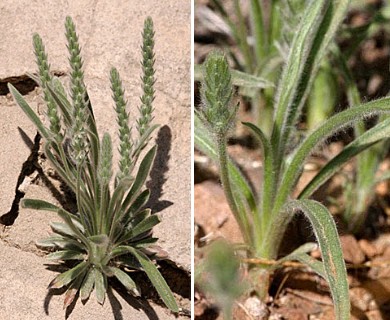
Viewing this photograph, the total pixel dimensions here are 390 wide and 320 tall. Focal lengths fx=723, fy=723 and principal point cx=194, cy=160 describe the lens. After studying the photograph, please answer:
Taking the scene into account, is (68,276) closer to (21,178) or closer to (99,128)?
(21,178)

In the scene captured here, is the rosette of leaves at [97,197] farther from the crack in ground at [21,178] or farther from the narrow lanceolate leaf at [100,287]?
the crack in ground at [21,178]

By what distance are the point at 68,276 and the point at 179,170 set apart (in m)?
0.44

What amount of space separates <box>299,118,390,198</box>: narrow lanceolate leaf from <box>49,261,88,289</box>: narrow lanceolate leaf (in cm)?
56

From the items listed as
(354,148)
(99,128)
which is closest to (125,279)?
(99,128)

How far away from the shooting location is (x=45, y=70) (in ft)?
5.24

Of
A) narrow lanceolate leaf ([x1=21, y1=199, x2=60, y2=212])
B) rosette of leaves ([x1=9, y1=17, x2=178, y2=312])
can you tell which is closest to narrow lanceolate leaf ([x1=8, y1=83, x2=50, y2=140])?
rosette of leaves ([x1=9, y1=17, x2=178, y2=312])

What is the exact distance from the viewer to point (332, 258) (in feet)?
4.83

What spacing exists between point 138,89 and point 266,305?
0.70 m

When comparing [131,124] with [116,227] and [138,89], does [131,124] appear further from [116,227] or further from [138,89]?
[116,227]

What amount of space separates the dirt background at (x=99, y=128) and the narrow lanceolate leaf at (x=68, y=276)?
67mm

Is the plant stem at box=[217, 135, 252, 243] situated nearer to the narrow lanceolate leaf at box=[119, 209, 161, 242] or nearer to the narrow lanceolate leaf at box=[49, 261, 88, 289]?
the narrow lanceolate leaf at box=[119, 209, 161, 242]

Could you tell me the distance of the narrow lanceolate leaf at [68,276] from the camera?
172 cm

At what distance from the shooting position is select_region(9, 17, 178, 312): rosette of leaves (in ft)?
5.24

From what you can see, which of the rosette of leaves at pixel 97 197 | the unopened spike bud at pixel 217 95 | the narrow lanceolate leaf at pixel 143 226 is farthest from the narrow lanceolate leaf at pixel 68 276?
the unopened spike bud at pixel 217 95
